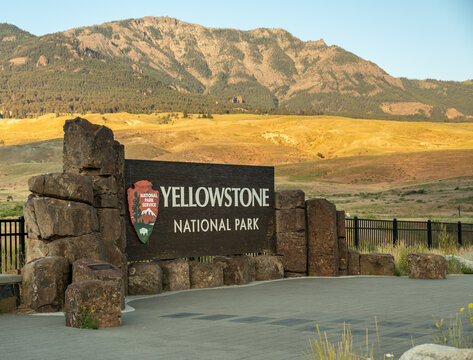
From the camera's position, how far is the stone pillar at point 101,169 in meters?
13.7

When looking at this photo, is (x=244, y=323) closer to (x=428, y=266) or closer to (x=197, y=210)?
(x=197, y=210)

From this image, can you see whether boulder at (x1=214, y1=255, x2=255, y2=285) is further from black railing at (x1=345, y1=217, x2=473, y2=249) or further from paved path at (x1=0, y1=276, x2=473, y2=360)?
black railing at (x1=345, y1=217, x2=473, y2=249)

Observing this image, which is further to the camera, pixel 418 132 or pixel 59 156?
pixel 418 132

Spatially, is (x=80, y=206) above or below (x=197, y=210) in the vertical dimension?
above

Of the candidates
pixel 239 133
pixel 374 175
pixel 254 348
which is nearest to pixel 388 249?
pixel 254 348

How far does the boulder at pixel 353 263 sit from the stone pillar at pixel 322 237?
588mm

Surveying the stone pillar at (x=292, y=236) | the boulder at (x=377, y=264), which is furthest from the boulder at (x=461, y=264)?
the stone pillar at (x=292, y=236)

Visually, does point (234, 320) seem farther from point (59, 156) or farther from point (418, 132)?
point (418, 132)

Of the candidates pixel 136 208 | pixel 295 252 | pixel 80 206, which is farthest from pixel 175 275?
pixel 295 252

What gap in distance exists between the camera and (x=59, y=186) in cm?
1249

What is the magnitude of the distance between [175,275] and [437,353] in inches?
391

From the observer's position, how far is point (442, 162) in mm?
88562

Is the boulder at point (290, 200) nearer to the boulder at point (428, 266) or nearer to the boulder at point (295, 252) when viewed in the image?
the boulder at point (295, 252)

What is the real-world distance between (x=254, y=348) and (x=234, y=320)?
2.41 metres
